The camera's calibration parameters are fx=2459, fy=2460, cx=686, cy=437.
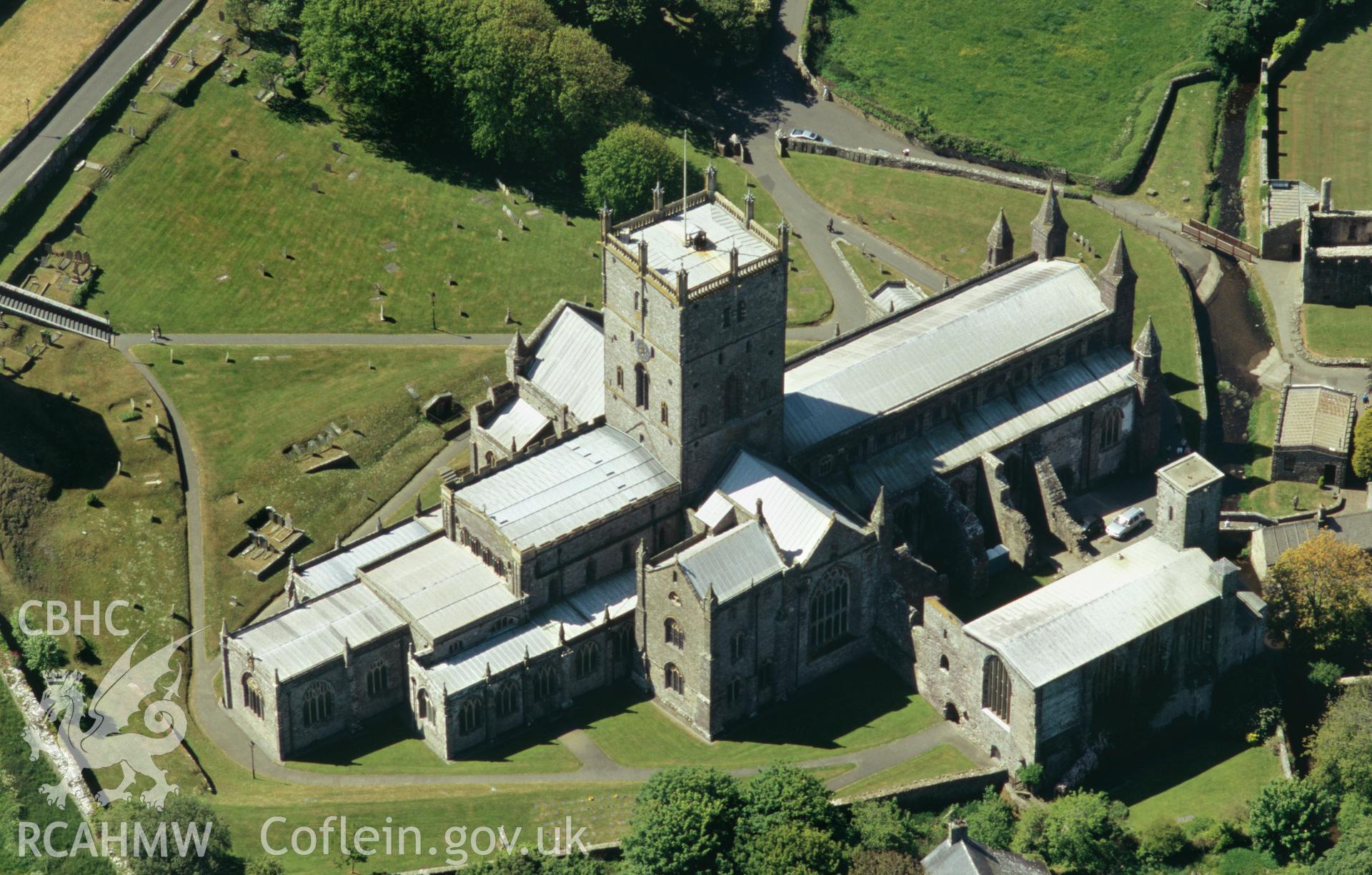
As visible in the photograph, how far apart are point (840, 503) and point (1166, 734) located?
98.1 feet

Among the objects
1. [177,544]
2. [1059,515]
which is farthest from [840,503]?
[177,544]

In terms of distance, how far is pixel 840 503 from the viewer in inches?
7392

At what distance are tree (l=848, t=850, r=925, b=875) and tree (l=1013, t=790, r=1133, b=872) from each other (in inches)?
431

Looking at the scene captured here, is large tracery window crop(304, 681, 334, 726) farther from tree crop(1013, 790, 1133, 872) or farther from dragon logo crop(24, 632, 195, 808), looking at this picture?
tree crop(1013, 790, 1133, 872)

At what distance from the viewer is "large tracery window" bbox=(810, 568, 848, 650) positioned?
183375 mm

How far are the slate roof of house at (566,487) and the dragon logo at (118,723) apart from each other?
26.8m

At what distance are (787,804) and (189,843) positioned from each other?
132ft

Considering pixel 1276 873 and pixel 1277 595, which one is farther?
pixel 1277 595

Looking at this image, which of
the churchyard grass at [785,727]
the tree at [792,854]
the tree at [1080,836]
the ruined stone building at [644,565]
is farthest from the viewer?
the churchyard grass at [785,727]

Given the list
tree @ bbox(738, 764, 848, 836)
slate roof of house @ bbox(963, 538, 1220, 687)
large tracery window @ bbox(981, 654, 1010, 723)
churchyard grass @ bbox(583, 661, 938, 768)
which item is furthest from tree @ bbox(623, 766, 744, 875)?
slate roof of house @ bbox(963, 538, 1220, 687)

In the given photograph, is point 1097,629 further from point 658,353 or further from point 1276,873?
point 658,353

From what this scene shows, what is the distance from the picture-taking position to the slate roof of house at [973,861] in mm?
162875

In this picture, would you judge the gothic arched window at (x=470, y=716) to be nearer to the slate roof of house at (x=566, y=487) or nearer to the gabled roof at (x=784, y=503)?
the slate roof of house at (x=566, y=487)

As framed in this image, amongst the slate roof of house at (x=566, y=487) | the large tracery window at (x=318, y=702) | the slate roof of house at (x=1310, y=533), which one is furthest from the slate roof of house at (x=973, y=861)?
the large tracery window at (x=318, y=702)
